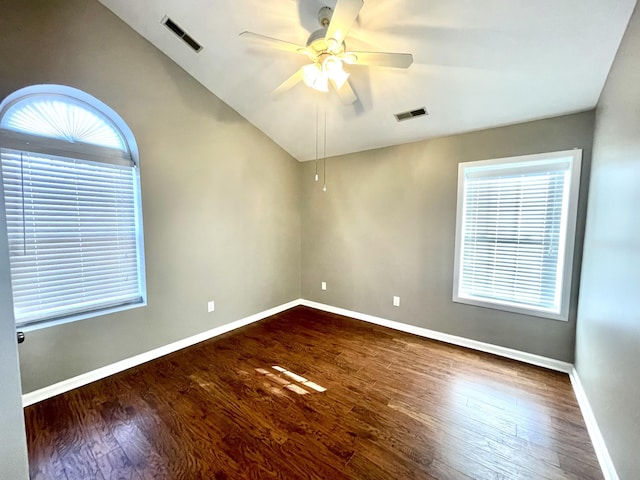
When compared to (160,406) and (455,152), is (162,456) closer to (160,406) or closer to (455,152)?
(160,406)

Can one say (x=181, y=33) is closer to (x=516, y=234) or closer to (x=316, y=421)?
(x=316, y=421)

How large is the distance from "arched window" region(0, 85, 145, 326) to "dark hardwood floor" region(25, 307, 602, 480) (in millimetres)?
798

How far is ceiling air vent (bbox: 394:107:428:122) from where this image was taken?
8.61ft

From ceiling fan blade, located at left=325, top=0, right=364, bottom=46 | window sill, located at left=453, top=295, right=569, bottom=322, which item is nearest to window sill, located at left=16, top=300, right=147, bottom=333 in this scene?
ceiling fan blade, located at left=325, top=0, right=364, bottom=46

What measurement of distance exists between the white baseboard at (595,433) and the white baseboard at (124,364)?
131 inches

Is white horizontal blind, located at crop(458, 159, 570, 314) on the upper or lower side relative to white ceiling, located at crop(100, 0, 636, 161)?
lower

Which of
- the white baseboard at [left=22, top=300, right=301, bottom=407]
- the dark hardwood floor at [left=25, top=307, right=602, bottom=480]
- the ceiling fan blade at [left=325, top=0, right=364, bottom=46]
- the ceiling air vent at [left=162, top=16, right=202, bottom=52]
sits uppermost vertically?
the ceiling air vent at [left=162, top=16, right=202, bottom=52]

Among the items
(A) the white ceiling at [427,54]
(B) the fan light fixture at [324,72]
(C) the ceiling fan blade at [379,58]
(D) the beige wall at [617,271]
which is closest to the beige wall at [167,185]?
(A) the white ceiling at [427,54]

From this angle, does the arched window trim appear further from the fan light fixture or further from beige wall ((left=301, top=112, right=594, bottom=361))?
beige wall ((left=301, top=112, right=594, bottom=361))

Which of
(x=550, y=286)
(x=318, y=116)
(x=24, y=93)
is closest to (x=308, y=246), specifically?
(x=318, y=116)

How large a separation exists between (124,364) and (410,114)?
150 inches

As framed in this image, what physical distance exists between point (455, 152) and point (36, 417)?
4325 mm

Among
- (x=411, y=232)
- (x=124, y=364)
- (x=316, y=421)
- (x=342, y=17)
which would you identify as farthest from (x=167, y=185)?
(x=411, y=232)

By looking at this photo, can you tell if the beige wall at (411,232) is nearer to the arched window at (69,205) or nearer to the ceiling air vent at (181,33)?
the ceiling air vent at (181,33)
